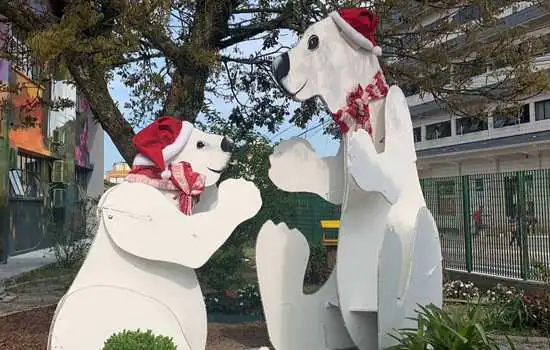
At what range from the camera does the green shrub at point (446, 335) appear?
4.43m

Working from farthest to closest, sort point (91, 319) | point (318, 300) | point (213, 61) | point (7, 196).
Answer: point (7, 196) → point (213, 61) → point (318, 300) → point (91, 319)

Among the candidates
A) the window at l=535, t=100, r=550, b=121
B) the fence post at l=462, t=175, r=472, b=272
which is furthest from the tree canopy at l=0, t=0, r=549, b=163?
the window at l=535, t=100, r=550, b=121

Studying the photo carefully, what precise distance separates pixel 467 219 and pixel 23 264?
11.8 m

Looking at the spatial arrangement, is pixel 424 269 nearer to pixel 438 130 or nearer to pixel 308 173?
pixel 308 173

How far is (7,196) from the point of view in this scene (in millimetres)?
17797

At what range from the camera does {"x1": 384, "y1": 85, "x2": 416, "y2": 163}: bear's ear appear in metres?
5.42

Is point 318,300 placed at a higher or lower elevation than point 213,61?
lower

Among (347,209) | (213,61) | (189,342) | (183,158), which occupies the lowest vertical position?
(189,342)

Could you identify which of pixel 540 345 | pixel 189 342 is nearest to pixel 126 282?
pixel 189 342

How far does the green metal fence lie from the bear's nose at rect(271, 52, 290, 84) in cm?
634

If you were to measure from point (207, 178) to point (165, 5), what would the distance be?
1626mm

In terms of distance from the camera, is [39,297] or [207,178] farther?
[39,297]

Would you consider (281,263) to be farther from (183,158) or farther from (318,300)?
(183,158)

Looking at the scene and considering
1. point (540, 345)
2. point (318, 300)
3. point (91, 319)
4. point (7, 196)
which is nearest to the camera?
point (91, 319)
